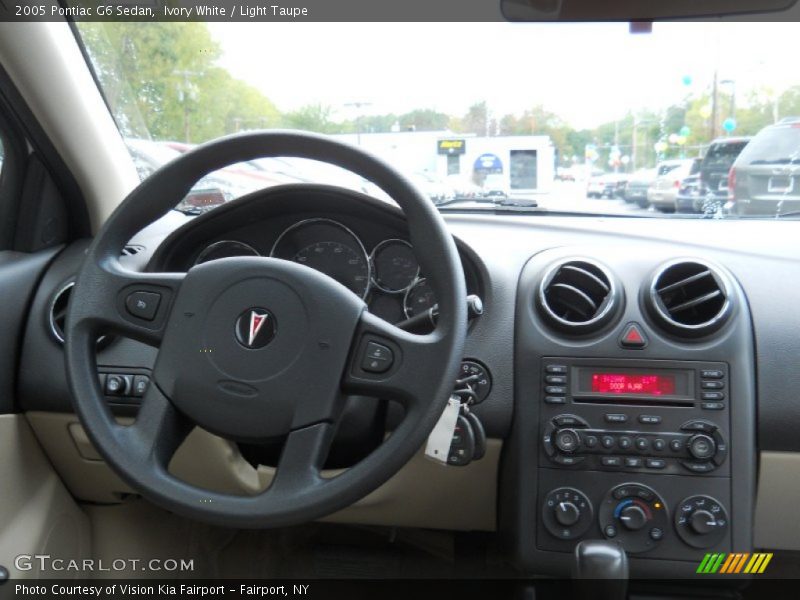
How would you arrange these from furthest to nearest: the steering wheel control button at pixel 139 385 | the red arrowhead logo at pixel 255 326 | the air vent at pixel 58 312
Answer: the air vent at pixel 58 312 < the steering wheel control button at pixel 139 385 < the red arrowhead logo at pixel 255 326

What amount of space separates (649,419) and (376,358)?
0.80 metres

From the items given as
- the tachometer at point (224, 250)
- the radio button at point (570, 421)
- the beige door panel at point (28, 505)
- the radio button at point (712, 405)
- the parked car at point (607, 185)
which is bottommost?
the beige door panel at point (28, 505)

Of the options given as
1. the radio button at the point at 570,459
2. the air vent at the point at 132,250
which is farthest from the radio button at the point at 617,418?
the air vent at the point at 132,250

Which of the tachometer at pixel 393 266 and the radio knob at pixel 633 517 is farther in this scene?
the tachometer at pixel 393 266

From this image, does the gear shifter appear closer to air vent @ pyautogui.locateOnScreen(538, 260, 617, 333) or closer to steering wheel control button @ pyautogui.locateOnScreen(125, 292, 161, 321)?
air vent @ pyautogui.locateOnScreen(538, 260, 617, 333)

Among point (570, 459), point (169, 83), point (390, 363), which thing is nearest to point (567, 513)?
point (570, 459)

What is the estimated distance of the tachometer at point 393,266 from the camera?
1959 millimetres

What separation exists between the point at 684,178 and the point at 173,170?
4.84 feet

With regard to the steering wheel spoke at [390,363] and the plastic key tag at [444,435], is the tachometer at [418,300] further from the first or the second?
the steering wheel spoke at [390,363]

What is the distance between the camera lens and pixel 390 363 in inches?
56.0

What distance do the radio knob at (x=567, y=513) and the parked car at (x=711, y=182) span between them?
3.26ft

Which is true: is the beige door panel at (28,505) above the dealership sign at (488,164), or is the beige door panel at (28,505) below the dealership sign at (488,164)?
below

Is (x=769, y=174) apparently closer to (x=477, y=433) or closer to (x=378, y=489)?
(x=477, y=433)

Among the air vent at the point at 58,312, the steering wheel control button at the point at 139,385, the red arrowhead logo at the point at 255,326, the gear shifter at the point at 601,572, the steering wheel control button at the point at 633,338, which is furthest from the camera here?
the air vent at the point at 58,312
